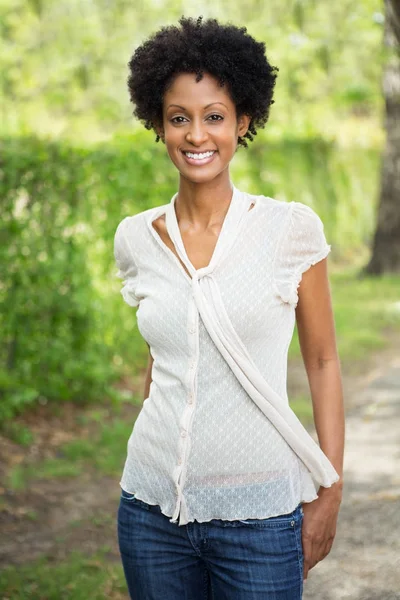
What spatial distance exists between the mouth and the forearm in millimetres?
629

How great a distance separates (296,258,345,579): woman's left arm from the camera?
2244mm

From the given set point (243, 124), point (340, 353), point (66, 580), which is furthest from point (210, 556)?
point (340, 353)

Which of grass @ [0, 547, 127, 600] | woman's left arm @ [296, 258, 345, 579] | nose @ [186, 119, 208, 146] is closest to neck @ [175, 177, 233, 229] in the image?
nose @ [186, 119, 208, 146]

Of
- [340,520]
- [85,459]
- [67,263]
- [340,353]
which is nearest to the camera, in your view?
[340,520]

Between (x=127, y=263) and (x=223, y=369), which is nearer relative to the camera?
(x=223, y=369)

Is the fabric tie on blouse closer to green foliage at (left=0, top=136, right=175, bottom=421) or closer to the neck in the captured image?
the neck

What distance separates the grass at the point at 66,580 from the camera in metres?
3.92

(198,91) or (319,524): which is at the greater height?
(198,91)

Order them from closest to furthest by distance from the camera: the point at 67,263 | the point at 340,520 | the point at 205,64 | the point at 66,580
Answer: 1. the point at 205,64
2. the point at 66,580
3. the point at 340,520
4. the point at 67,263

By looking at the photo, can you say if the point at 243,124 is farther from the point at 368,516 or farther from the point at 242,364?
the point at 368,516

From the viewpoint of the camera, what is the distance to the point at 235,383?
7.13 ft

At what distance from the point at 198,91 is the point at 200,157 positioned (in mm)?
174

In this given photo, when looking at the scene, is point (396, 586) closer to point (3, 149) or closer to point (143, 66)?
point (143, 66)

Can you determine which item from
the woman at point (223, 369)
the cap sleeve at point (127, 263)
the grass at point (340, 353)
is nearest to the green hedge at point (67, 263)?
the grass at point (340, 353)
